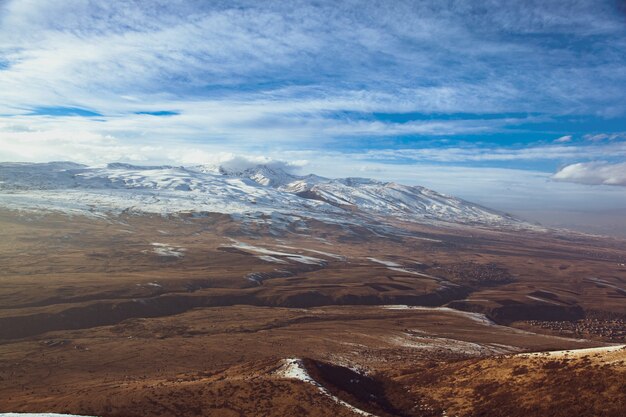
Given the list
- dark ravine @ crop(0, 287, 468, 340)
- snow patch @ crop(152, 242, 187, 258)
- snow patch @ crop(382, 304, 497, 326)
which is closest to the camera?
dark ravine @ crop(0, 287, 468, 340)

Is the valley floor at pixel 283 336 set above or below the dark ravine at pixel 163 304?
above

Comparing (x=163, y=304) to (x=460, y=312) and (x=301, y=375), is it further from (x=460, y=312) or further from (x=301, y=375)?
(x=460, y=312)

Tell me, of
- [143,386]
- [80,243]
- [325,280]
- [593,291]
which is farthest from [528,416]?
[80,243]

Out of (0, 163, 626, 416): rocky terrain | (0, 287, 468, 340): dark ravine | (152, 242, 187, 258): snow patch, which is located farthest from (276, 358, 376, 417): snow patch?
(152, 242, 187, 258): snow patch

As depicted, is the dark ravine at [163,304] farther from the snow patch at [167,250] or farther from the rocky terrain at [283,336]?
the snow patch at [167,250]

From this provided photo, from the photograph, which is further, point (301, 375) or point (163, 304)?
point (163, 304)

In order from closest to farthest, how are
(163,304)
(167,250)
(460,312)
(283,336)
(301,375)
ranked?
(301,375) < (283,336) < (163,304) < (460,312) < (167,250)

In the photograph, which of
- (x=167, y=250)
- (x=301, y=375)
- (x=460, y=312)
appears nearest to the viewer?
(x=301, y=375)

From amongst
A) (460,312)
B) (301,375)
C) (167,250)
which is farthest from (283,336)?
(167,250)

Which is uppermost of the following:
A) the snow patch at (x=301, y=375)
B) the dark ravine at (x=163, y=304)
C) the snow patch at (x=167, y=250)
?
the snow patch at (x=301, y=375)

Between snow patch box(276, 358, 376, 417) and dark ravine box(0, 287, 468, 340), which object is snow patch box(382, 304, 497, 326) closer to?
dark ravine box(0, 287, 468, 340)

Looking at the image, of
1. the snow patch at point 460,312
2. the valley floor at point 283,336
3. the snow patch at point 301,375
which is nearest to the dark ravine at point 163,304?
the valley floor at point 283,336

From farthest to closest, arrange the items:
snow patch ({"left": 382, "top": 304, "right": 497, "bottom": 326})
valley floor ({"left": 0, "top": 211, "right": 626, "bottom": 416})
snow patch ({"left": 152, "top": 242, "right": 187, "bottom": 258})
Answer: snow patch ({"left": 152, "top": 242, "right": 187, "bottom": 258})
snow patch ({"left": 382, "top": 304, "right": 497, "bottom": 326})
valley floor ({"left": 0, "top": 211, "right": 626, "bottom": 416})
